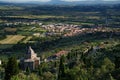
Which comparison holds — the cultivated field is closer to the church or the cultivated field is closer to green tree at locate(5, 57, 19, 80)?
the church

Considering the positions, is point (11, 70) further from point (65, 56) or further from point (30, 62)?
point (65, 56)

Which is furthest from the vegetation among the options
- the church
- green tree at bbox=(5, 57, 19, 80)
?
the church

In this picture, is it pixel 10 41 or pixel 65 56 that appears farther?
pixel 10 41

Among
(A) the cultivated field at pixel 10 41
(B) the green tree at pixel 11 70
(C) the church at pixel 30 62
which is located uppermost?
(B) the green tree at pixel 11 70

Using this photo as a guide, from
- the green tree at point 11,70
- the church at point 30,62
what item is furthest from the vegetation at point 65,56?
the church at point 30,62

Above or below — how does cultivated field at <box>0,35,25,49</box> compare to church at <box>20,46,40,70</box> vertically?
below

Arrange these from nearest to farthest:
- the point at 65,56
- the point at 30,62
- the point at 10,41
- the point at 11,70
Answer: the point at 11,70, the point at 30,62, the point at 65,56, the point at 10,41

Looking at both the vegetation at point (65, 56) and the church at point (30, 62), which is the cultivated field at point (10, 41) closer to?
the vegetation at point (65, 56)

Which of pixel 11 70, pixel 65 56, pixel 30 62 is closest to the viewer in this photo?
pixel 11 70

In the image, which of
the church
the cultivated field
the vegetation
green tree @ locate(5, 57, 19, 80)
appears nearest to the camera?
the vegetation

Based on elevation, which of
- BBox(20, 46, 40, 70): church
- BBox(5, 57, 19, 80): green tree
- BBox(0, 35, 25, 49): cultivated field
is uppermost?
BBox(5, 57, 19, 80): green tree

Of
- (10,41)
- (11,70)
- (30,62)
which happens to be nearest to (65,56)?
(30,62)

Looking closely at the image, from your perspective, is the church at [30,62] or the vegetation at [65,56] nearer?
the vegetation at [65,56]
